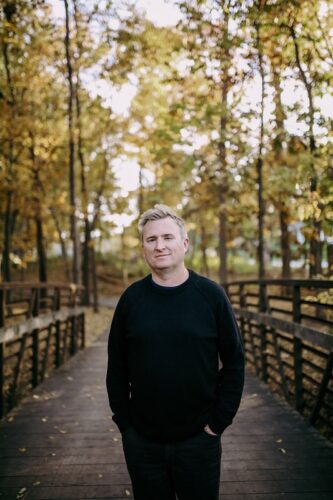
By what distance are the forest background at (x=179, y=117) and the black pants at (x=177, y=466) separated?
4231 mm

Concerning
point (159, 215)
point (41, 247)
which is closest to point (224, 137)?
point (159, 215)

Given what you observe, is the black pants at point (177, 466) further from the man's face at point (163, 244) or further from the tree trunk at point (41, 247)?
the tree trunk at point (41, 247)

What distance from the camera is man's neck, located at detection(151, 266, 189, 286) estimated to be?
2418 millimetres

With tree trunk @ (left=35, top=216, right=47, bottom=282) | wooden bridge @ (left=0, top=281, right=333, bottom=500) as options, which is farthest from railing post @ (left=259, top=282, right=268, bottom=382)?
tree trunk @ (left=35, top=216, right=47, bottom=282)

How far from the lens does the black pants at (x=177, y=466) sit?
2369 mm

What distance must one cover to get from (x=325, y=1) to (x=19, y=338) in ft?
22.2

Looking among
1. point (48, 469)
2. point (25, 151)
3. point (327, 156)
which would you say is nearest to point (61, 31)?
point (25, 151)

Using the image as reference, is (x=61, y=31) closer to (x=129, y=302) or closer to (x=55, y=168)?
(x=55, y=168)

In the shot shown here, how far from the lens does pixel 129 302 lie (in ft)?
8.04

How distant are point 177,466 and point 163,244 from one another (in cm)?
117

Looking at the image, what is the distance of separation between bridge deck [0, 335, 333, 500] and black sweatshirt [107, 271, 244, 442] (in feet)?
4.99

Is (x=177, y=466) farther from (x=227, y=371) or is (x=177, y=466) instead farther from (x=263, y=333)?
(x=263, y=333)

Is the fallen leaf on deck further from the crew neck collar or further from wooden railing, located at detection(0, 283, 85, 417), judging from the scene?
the crew neck collar

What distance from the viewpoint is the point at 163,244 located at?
2398mm
